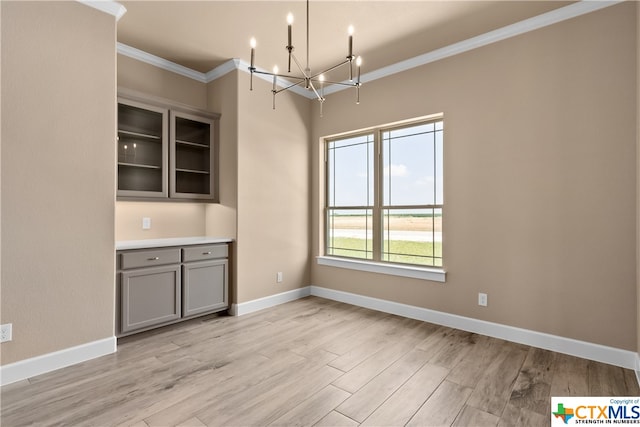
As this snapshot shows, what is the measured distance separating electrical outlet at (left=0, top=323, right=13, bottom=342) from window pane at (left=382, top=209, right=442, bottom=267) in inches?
135

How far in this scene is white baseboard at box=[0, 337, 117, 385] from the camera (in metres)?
2.23

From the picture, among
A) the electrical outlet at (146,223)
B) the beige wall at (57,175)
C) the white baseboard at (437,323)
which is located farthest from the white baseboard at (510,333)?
the beige wall at (57,175)

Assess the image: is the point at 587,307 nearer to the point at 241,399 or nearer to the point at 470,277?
the point at 470,277

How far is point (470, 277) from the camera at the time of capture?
3.25m

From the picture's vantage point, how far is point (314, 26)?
298 cm

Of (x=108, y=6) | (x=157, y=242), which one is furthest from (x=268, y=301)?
(x=108, y=6)

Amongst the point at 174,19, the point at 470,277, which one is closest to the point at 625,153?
the point at 470,277

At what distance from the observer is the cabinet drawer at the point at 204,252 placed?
334 centimetres

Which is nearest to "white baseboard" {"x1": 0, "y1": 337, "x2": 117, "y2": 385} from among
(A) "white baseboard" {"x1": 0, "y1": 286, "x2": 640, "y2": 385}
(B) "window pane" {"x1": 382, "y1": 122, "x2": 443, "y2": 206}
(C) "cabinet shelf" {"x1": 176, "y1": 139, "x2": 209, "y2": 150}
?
(A) "white baseboard" {"x1": 0, "y1": 286, "x2": 640, "y2": 385}

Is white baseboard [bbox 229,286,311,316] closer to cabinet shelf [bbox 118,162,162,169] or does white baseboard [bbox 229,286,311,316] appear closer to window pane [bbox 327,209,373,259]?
window pane [bbox 327,209,373,259]

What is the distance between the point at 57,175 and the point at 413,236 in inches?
133

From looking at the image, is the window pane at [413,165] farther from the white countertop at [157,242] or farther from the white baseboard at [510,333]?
the white countertop at [157,242]

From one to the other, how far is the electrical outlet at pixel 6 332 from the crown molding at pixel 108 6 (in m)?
2.47

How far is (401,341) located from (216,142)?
3000 millimetres
